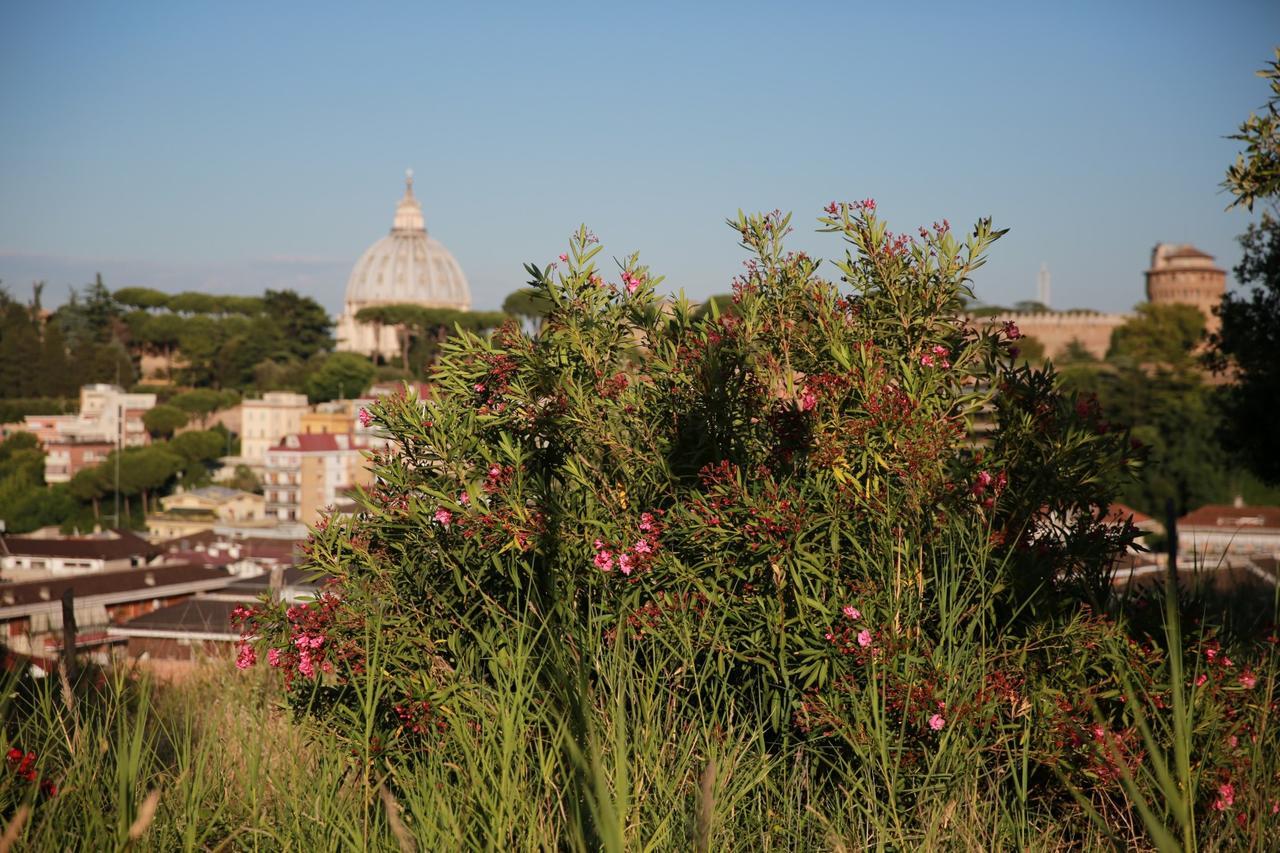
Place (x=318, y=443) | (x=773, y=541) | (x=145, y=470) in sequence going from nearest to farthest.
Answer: (x=773, y=541) → (x=145, y=470) → (x=318, y=443)

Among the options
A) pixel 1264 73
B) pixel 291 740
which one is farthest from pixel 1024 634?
pixel 1264 73

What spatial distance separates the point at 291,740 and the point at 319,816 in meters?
0.49

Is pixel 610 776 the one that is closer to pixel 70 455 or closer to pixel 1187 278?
pixel 70 455

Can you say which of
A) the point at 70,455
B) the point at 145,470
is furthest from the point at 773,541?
the point at 70,455

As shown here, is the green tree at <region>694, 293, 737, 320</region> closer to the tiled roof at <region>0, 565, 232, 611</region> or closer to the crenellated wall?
the tiled roof at <region>0, 565, 232, 611</region>

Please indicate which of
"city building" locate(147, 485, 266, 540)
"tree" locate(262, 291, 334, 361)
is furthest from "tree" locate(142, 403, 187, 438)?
"tree" locate(262, 291, 334, 361)

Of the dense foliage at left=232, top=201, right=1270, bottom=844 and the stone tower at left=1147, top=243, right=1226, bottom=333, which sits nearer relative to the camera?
the dense foliage at left=232, top=201, right=1270, bottom=844

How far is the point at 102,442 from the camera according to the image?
4775cm

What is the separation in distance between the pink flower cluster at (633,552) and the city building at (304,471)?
4009cm

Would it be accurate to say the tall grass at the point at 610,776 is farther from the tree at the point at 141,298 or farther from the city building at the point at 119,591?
the tree at the point at 141,298

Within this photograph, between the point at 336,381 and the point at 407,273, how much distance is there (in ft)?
160

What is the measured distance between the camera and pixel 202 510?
43.7 meters

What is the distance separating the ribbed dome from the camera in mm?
108875

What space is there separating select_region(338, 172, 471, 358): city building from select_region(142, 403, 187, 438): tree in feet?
171
